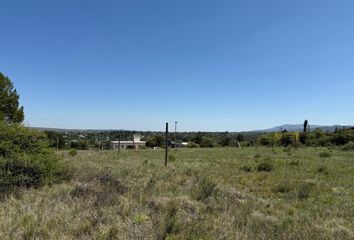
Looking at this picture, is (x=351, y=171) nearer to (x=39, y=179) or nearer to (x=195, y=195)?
(x=195, y=195)

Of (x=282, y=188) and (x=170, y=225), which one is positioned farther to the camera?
(x=282, y=188)

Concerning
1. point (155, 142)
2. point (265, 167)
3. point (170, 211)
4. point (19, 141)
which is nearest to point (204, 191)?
point (170, 211)

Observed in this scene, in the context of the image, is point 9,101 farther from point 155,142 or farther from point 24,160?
point 155,142

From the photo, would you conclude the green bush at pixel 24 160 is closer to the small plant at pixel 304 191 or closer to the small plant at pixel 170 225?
the small plant at pixel 170 225

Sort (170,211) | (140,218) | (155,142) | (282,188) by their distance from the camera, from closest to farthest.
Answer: (140,218) < (170,211) < (282,188) < (155,142)

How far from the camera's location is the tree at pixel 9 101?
108 ft

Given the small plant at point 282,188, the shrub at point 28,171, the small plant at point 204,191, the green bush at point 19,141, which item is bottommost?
the small plant at point 282,188

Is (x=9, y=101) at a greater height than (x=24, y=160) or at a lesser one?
greater

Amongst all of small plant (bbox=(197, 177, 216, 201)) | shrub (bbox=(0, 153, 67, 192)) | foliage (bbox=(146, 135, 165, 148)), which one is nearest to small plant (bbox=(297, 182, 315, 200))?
small plant (bbox=(197, 177, 216, 201))

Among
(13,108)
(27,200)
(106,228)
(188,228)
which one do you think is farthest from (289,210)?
(13,108)

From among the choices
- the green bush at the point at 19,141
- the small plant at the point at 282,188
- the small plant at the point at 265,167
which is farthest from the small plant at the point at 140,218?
the small plant at the point at 265,167

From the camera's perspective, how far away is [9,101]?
33.5 metres

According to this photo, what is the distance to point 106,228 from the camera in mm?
4828

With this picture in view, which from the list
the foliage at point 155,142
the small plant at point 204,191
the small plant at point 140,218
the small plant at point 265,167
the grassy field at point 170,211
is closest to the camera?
the grassy field at point 170,211
